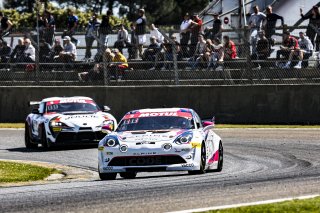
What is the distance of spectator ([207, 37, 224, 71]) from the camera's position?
96.6 feet

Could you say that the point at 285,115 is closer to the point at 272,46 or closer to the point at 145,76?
the point at 272,46

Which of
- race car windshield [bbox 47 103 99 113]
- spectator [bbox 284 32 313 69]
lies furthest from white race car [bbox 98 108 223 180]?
spectator [bbox 284 32 313 69]

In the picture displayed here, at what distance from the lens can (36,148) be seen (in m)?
25.5

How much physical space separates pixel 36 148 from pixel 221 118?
7154mm

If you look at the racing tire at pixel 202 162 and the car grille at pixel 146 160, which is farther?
the racing tire at pixel 202 162

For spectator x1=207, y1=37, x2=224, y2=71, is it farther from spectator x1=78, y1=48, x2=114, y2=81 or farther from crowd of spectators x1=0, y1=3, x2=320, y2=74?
spectator x1=78, y1=48, x2=114, y2=81

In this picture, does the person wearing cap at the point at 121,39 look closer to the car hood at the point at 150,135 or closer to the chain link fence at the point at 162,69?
the chain link fence at the point at 162,69

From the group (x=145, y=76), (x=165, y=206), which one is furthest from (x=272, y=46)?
(x=165, y=206)

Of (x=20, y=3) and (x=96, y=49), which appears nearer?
(x=96, y=49)

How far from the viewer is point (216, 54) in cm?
2953

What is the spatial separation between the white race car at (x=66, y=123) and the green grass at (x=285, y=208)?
1257cm

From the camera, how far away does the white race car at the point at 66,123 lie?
24.2 meters

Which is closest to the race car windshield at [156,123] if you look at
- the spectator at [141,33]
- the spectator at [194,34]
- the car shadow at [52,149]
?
the car shadow at [52,149]

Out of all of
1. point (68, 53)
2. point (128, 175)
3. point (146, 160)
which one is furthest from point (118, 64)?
point (146, 160)
